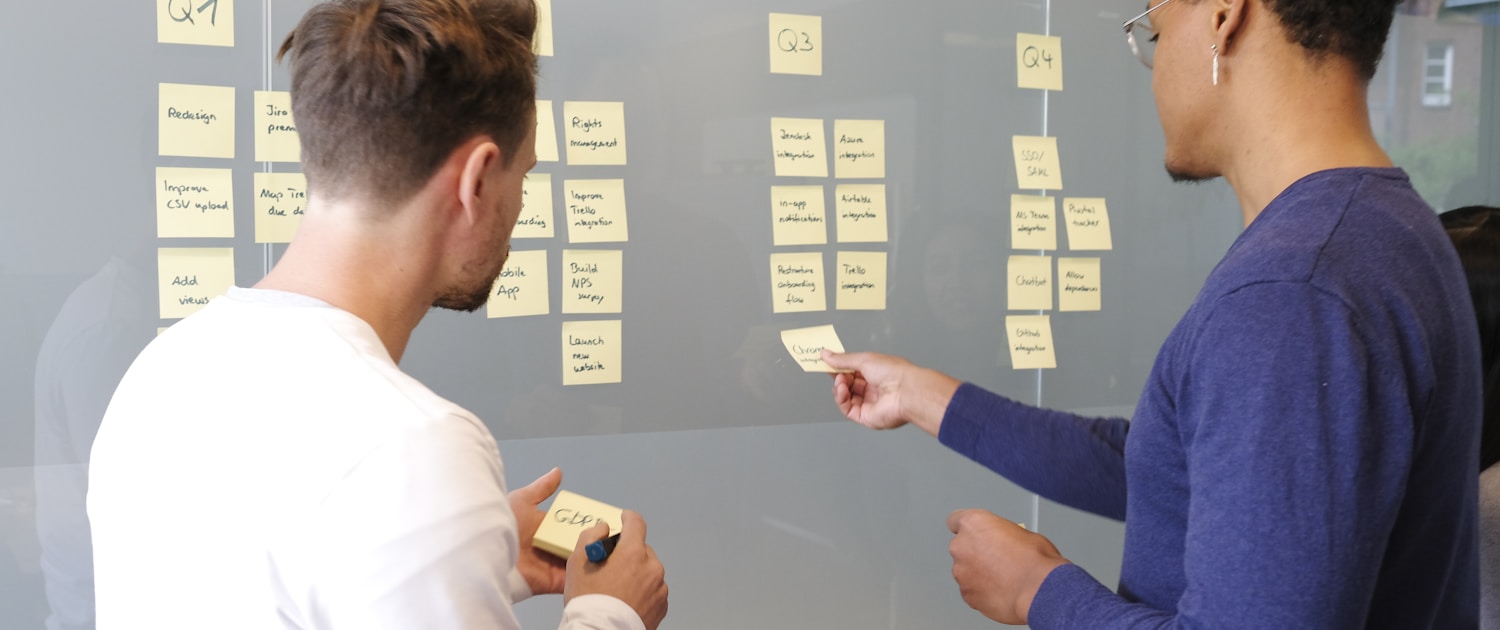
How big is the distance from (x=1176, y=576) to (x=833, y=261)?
1165 millimetres

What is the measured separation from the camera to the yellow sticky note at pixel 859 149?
6.88 feet

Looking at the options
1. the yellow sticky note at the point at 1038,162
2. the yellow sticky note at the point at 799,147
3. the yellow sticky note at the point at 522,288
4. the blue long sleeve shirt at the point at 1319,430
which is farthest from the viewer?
the yellow sticky note at the point at 1038,162

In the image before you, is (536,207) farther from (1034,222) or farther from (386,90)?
(1034,222)

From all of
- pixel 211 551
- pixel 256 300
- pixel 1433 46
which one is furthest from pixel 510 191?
pixel 1433 46

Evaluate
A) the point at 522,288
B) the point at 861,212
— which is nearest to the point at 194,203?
the point at 522,288

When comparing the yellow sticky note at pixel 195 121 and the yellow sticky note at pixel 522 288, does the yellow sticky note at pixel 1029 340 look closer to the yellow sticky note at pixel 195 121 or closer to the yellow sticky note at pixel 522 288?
the yellow sticky note at pixel 522 288

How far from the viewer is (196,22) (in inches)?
66.1

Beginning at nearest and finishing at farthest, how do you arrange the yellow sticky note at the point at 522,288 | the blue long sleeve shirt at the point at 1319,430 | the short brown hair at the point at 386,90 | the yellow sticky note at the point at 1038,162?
the blue long sleeve shirt at the point at 1319,430, the short brown hair at the point at 386,90, the yellow sticky note at the point at 522,288, the yellow sticky note at the point at 1038,162

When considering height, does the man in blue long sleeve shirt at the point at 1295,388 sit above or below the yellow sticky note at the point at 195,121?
below

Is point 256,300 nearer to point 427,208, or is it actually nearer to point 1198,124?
point 427,208

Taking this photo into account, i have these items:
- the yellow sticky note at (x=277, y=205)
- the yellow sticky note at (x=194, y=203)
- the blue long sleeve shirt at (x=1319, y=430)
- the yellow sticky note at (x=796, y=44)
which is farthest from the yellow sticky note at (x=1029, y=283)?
the yellow sticky note at (x=194, y=203)

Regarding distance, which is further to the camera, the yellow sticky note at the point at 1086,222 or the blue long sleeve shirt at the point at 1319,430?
the yellow sticky note at the point at 1086,222

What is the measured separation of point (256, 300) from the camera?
0.92 metres

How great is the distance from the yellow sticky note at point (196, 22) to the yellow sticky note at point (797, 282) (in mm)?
1000
